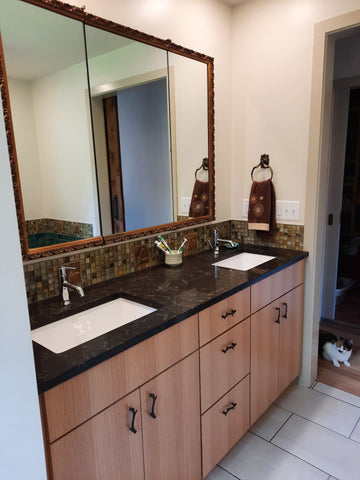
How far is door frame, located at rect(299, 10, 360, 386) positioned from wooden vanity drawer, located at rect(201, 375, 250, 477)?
0.74 m

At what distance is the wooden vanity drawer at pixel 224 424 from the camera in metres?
1.52

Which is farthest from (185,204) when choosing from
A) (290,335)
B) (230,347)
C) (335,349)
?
(335,349)

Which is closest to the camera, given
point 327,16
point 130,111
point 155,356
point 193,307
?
point 155,356

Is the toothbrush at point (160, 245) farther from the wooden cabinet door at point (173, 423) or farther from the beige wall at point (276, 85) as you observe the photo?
the beige wall at point (276, 85)

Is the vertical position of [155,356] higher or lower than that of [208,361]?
higher

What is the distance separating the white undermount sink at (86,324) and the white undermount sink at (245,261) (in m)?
0.71

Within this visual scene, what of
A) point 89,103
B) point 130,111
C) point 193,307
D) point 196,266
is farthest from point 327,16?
point 193,307

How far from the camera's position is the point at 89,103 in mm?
1543

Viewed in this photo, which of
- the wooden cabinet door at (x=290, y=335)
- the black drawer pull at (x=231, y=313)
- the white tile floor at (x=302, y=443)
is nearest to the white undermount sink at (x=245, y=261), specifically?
the wooden cabinet door at (x=290, y=335)

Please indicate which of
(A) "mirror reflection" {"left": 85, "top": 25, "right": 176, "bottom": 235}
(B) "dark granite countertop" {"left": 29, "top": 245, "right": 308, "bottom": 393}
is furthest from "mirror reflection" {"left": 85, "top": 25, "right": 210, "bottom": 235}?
(B) "dark granite countertop" {"left": 29, "top": 245, "right": 308, "bottom": 393}

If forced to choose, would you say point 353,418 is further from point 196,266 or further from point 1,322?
point 1,322

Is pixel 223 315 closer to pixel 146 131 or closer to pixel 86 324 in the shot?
pixel 86 324

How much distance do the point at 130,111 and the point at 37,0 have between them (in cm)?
60

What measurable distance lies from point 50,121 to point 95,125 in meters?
0.21
